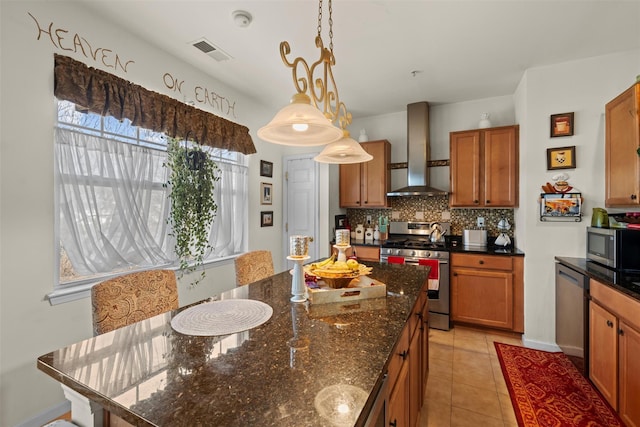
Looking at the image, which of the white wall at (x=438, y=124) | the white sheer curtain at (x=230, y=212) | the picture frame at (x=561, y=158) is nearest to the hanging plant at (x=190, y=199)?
the white sheer curtain at (x=230, y=212)

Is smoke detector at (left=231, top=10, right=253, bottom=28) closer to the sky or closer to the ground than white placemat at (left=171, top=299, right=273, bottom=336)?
closer to the sky

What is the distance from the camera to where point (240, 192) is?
3.36 m

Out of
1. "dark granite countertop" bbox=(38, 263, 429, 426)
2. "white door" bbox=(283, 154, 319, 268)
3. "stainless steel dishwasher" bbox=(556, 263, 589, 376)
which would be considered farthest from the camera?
"white door" bbox=(283, 154, 319, 268)

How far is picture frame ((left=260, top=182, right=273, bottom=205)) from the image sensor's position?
3.68 metres

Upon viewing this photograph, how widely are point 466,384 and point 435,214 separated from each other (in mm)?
2122

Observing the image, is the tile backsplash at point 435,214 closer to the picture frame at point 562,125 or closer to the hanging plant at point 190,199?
the picture frame at point 562,125

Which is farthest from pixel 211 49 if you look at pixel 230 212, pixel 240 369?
pixel 240 369

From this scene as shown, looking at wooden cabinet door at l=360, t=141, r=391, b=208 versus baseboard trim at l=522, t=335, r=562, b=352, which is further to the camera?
wooden cabinet door at l=360, t=141, r=391, b=208

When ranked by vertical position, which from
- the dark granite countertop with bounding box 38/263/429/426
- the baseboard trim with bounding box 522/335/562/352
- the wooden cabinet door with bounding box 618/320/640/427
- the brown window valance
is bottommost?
the baseboard trim with bounding box 522/335/562/352

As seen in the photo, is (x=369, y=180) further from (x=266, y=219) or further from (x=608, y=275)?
(x=608, y=275)

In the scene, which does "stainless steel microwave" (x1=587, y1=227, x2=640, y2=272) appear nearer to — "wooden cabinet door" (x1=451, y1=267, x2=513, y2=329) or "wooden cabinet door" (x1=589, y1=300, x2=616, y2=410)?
"wooden cabinet door" (x1=589, y1=300, x2=616, y2=410)

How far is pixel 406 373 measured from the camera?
1282 millimetres


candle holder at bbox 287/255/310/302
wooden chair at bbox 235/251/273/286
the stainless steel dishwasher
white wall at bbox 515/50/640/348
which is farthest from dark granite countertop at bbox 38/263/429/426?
white wall at bbox 515/50/640/348

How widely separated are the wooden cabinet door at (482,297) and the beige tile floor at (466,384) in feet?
0.61
